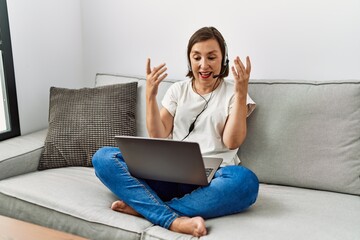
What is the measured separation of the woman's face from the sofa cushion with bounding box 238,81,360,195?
0.25m

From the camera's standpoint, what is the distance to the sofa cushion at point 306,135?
1.75 meters

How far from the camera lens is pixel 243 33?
7.17 feet

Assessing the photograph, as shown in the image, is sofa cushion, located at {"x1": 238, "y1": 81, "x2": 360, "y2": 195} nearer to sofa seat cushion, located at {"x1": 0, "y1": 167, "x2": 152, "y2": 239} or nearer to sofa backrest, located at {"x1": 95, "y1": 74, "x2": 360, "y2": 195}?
sofa backrest, located at {"x1": 95, "y1": 74, "x2": 360, "y2": 195}

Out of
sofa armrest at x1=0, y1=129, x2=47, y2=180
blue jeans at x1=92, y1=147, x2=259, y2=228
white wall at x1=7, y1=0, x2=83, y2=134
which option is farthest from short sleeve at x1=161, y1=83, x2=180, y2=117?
white wall at x1=7, y1=0, x2=83, y2=134

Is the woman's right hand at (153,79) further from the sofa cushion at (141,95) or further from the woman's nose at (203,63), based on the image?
the sofa cushion at (141,95)

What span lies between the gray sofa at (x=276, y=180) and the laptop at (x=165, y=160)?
166 millimetres

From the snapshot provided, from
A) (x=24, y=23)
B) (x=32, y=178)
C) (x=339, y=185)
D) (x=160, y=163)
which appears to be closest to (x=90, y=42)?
(x=24, y=23)

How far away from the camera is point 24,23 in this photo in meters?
2.45

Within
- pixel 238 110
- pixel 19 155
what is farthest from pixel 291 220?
pixel 19 155

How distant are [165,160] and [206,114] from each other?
1.38 feet

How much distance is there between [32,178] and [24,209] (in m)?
0.23

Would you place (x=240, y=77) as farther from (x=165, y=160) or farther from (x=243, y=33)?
(x=243, y=33)

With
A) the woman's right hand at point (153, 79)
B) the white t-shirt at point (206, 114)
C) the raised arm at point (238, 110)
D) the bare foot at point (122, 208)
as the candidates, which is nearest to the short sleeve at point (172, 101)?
the white t-shirt at point (206, 114)

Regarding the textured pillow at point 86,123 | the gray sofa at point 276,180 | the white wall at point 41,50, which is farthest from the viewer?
the white wall at point 41,50
